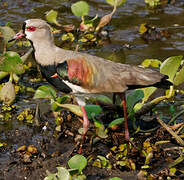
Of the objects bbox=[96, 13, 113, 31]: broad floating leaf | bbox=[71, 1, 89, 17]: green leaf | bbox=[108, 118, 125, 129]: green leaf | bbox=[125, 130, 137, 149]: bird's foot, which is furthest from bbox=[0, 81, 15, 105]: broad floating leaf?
bbox=[96, 13, 113, 31]: broad floating leaf

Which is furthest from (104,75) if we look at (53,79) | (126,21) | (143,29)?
(126,21)

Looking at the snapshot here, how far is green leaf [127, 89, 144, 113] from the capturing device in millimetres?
4539

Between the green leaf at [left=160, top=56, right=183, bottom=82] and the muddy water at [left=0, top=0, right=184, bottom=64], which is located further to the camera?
the muddy water at [left=0, top=0, right=184, bottom=64]

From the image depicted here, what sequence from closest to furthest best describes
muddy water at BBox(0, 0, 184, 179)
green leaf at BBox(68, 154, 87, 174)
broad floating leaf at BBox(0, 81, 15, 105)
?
green leaf at BBox(68, 154, 87, 174) < broad floating leaf at BBox(0, 81, 15, 105) < muddy water at BBox(0, 0, 184, 179)

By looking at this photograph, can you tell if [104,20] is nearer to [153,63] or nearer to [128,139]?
[153,63]

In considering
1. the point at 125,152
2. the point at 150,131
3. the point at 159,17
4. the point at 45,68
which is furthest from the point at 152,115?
the point at 159,17

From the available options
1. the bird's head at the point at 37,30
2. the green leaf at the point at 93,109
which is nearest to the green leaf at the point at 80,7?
the bird's head at the point at 37,30

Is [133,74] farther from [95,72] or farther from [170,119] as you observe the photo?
[170,119]

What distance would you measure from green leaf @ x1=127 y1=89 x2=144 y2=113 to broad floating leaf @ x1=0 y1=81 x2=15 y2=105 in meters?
1.52

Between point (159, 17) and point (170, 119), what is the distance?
11.7 feet

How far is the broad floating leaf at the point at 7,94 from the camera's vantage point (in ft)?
17.1

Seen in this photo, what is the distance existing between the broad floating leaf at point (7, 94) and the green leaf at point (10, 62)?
9.0 inches

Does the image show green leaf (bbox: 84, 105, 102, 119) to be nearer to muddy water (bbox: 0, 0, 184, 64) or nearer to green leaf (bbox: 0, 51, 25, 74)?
green leaf (bbox: 0, 51, 25, 74)

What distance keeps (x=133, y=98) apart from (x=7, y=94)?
1.62 meters
